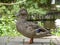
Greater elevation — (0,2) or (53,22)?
(0,2)

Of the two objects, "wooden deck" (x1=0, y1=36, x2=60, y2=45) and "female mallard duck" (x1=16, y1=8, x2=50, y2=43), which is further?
"wooden deck" (x1=0, y1=36, x2=60, y2=45)

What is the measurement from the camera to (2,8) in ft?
20.1

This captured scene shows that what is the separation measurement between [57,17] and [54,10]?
38 centimetres

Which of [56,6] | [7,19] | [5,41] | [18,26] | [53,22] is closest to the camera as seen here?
[18,26]

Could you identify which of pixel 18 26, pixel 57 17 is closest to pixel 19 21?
pixel 18 26

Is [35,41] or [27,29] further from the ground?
[27,29]

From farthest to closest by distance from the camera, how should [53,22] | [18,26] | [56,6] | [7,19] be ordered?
[56,6], [53,22], [7,19], [18,26]

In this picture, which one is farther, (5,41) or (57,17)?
(57,17)

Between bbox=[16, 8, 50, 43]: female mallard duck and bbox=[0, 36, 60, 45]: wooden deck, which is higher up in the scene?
bbox=[16, 8, 50, 43]: female mallard duck

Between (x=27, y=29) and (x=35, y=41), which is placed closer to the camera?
(x=27, y=29)

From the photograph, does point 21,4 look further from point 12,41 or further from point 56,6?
point 12,41

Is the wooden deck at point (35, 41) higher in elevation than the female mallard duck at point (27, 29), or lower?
lower

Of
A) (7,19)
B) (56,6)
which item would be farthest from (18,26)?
(56,6)

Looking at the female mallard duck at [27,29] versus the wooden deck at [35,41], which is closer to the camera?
the female mallard duck at [27,29]
